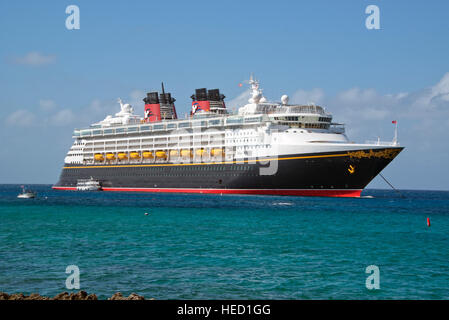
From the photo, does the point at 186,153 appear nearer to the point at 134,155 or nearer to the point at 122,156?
the point at 134,155

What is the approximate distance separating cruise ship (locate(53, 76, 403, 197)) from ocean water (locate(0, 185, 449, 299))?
20.6 metres

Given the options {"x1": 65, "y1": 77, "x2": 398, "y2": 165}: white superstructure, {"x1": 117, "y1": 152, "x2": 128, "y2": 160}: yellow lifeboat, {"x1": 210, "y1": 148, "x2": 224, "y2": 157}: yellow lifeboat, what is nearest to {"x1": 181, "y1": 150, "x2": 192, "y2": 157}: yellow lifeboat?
{"x1": 65, "y1": 77, "x2": 398, "y2": 165}: white superstructure

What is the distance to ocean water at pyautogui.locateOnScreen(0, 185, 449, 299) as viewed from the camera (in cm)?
1780

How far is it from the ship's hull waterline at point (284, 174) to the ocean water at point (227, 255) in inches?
762

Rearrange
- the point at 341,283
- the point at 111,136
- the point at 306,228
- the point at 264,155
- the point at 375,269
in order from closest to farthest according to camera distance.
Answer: the point at 341,283
the point at 375,269
the point at 306,228
the point at 264,155
the point at 111,136

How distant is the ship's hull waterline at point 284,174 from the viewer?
6328 centimetres

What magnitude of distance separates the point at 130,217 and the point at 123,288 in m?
27.5

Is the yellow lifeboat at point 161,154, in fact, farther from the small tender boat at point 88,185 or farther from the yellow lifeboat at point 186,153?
the small tender boat at point 88,185

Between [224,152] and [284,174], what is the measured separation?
47.5 feet

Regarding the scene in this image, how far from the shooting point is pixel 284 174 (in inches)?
2616

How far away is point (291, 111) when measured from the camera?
73.3 metres

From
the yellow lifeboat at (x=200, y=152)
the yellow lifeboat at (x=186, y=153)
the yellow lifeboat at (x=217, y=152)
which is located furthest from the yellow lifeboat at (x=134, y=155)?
the yellow lifeboat at (x=217, y=152)
